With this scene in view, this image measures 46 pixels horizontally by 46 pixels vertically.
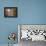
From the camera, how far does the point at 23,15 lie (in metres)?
4.31

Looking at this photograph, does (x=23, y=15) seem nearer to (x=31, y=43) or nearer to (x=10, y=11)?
(x=10, y=11)

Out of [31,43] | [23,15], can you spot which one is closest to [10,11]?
[23,15]

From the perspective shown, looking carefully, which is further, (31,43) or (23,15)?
(23,15)

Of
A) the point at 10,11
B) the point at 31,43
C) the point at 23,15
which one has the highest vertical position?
the point at 10,11

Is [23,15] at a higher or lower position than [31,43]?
higher

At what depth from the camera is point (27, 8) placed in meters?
4.31

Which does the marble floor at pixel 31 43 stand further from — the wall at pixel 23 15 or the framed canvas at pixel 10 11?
the framed canvas at pixel 10 11

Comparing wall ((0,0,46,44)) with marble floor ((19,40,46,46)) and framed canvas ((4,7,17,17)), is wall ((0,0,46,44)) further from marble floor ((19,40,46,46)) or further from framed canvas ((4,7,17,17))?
marble floor ((19,40,46,46))

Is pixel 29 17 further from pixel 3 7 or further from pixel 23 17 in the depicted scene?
pixel 3 7

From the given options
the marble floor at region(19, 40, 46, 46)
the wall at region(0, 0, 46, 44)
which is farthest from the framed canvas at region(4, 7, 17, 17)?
the marble floor at region(19, 40, 46, 46)

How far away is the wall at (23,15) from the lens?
4293 millimetres

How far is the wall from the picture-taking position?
429 cm

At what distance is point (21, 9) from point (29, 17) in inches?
14.3

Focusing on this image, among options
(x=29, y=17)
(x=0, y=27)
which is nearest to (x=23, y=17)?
(x=29, y=17)
